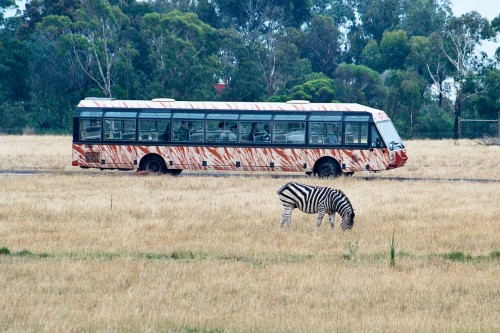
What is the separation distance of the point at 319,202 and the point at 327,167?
15022 millimetres

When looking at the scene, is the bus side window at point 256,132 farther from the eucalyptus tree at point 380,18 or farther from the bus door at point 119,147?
the eucalyptus tree at point 380,18

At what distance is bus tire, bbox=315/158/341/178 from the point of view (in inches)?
1430

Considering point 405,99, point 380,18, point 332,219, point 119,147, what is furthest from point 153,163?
point 380,18

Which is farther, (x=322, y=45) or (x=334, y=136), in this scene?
(x=322, y=45)

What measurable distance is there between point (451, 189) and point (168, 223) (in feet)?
40.4

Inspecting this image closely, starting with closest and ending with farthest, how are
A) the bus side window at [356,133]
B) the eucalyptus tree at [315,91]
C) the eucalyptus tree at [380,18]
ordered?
the bus side window at [356,133] < the eucalyptus tree at [315,91] < the eucalyptus tree at [380,18]

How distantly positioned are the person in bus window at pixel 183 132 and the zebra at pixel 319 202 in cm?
1604

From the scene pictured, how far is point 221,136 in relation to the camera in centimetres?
3738

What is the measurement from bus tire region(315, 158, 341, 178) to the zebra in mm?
14542

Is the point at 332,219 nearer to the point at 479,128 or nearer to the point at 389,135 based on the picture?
the point at 389,135

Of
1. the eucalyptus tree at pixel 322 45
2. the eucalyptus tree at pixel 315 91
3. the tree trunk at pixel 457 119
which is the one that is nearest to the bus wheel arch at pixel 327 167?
the tree trunk at pixel 457 119

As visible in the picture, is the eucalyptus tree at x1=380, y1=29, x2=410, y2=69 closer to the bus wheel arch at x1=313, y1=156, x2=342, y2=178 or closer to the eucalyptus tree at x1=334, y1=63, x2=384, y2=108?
the eucalyptus tree at x1=334, y1=63, x2=384, y2=108

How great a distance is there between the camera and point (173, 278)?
619 inches

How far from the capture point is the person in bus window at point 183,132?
123ft
